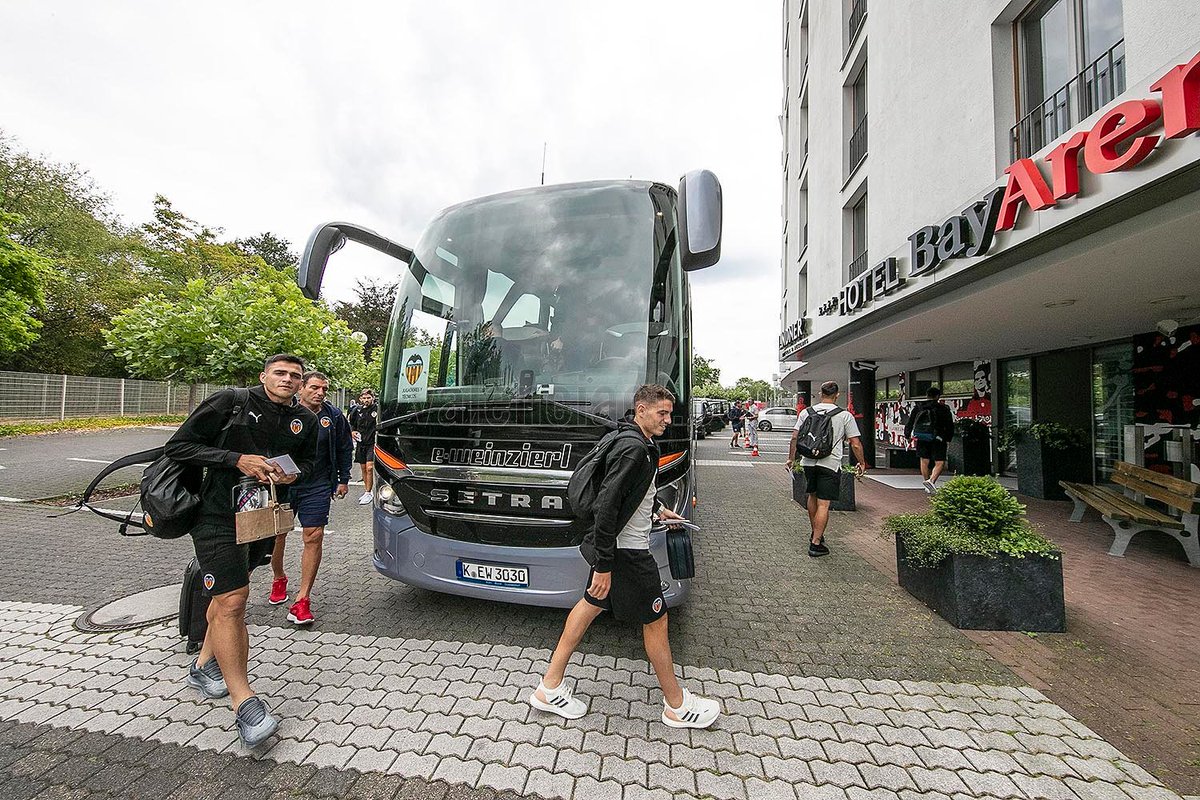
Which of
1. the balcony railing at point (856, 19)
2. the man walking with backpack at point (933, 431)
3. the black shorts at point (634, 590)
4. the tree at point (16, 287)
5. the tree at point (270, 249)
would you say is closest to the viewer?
the black shorts at point (634, 590)

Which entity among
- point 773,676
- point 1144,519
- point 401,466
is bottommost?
point 773,676

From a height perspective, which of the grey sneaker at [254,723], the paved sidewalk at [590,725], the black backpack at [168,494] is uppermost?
the black backpack at [168,494]

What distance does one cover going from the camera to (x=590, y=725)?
2.53 meters

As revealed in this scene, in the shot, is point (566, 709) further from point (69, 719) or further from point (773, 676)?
point (69, 719)

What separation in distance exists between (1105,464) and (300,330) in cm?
1417

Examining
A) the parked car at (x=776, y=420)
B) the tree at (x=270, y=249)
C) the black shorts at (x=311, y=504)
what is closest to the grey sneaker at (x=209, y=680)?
the black shorts at (x=311, y=504)

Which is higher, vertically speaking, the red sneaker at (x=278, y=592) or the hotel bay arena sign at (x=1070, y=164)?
the hotel bay arena sign at (x=1070, y=164)

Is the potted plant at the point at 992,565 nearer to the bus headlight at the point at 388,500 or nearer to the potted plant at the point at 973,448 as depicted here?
the bus headlight at the point at 388,500

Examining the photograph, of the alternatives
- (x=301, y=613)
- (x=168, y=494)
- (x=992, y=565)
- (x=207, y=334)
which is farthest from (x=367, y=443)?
(x=992, y=565)

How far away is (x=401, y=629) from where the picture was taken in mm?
3611

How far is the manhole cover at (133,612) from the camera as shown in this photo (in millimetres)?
3574

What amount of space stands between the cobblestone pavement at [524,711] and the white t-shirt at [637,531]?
0.90 m

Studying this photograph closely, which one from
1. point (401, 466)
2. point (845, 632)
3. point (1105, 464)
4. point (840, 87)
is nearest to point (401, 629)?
point (401, 466)

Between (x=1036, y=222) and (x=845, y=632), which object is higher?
(x=1036, y=222)
